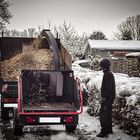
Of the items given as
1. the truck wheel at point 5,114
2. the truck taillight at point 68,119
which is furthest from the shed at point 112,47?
the truck taillight at point 68,119

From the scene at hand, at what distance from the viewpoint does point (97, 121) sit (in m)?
10.4

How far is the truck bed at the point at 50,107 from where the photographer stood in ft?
26.7

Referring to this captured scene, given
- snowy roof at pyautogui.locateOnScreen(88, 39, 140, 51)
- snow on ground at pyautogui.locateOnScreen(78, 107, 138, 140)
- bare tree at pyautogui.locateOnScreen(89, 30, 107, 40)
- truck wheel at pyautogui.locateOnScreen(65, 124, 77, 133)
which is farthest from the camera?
bare tree at pyautogui.locateOnScreen(89, 30, 107, 40)

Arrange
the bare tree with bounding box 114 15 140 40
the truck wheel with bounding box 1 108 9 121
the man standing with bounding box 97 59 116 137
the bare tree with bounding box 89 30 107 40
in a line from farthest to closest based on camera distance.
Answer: the bare tree with bounding box 114 15 140 40 → the bare tree with bounding box 89 30 107 40 → the truck wheel with bounding box 1 108 9 121 → the man standing with bounding box 97 59 116 137

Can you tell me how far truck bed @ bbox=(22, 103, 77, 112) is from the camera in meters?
8.13

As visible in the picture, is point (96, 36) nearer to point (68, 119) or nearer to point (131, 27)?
point (131, 27)

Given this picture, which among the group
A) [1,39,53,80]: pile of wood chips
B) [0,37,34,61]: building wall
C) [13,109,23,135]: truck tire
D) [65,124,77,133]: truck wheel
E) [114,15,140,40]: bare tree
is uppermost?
[114,15,140,40]: bare tree

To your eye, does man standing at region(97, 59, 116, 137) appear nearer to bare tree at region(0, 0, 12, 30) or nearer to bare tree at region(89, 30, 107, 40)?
bare tree at region(0, 0, 12, 30)

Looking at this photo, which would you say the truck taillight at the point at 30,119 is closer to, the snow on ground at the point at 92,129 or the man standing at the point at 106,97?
the snow on ground at the point at 92,129

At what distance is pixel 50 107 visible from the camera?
855 cm

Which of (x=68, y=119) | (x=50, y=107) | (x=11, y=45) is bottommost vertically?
(x=68, y=119)

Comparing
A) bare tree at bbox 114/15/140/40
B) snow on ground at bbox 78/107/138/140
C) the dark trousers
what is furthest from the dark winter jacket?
bare tree at bbox 114/15/140/40

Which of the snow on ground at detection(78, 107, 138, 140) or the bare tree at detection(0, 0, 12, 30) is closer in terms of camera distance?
the snow on ground at detection(78, 107, 138, 140)

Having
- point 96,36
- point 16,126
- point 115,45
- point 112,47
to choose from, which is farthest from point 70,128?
point 96,36
